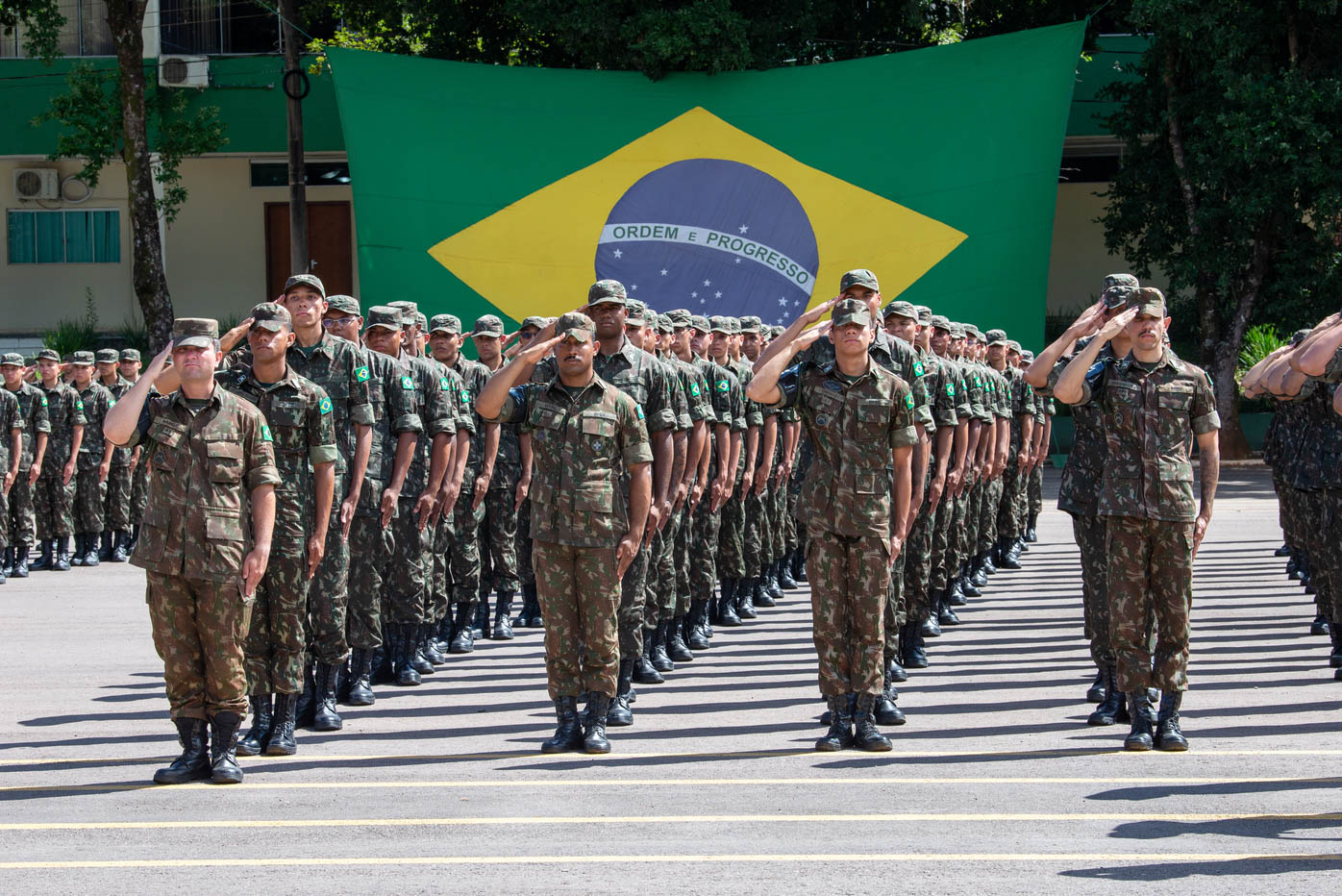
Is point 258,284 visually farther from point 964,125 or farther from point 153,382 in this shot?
point 153,382

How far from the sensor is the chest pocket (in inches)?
266

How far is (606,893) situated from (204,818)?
187 cm

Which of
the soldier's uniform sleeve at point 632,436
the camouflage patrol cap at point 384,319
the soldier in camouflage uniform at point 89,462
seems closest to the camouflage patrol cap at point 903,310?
the soldier's uniform sleeve at point 632,436

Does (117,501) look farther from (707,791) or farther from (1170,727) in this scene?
(1170,727)

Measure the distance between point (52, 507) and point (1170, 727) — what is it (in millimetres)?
11679

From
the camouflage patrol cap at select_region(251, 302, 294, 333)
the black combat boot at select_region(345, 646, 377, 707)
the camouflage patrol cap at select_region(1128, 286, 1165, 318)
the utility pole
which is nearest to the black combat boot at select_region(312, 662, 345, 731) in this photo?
the black combat boot at select_region(345, 646, 377, 707)

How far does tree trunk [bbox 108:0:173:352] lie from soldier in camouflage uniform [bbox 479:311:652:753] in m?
20.9

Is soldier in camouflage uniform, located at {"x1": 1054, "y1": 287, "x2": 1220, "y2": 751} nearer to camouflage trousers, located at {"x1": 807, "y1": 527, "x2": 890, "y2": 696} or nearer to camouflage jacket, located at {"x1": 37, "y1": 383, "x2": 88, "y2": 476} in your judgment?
camouflage trousers, located at {"x1": 807, "y1": 527, "x2": 890, "y2": 696}

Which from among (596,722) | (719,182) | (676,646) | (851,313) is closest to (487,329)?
(676,646)

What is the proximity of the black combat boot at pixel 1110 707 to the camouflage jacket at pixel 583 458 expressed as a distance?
8.32ft

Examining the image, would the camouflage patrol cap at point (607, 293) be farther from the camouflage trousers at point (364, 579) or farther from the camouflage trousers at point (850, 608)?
the camouflage trousers at point (364, 579)

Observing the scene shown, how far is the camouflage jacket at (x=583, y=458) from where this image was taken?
24.4 ft

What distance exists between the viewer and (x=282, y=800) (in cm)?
662

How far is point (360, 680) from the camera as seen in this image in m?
8.88
